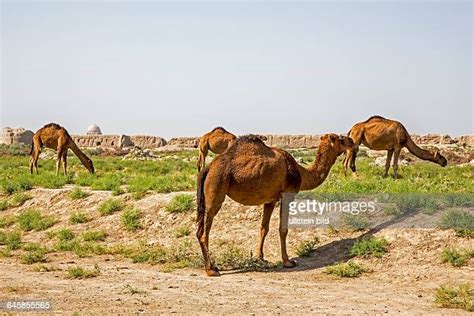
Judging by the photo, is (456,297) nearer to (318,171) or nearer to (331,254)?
(331,254)

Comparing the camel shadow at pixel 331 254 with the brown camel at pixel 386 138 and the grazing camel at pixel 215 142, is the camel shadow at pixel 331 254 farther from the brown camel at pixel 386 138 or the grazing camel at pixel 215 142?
the grazing camel at pixel 215 142

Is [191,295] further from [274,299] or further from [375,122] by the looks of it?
[375,122]

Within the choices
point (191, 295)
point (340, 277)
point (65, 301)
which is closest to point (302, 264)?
point (340, 277)

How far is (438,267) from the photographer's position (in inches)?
386

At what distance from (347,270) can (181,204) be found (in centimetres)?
538

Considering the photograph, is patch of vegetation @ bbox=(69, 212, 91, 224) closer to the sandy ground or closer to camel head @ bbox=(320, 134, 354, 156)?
the sandy ground

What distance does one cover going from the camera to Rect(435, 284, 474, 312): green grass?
7898mm

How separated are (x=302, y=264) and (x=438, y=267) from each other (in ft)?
7.86

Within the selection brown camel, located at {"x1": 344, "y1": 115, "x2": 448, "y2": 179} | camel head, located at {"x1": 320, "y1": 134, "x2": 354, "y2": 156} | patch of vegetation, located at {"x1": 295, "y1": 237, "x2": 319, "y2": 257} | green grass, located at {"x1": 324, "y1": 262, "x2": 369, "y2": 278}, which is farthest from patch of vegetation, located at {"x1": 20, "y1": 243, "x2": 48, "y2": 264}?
brown camel, located at {"x1": 344, "y1": 115, "x2": 448, "y2": 179}

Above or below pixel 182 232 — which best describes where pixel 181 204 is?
above

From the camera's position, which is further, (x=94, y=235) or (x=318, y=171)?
(x=94, y=235)

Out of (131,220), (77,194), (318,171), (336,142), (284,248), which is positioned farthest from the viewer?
(77,194)

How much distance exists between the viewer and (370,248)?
10727 millimetres

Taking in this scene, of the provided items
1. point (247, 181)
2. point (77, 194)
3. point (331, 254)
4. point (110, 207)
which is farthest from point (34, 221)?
point (331, 254)
